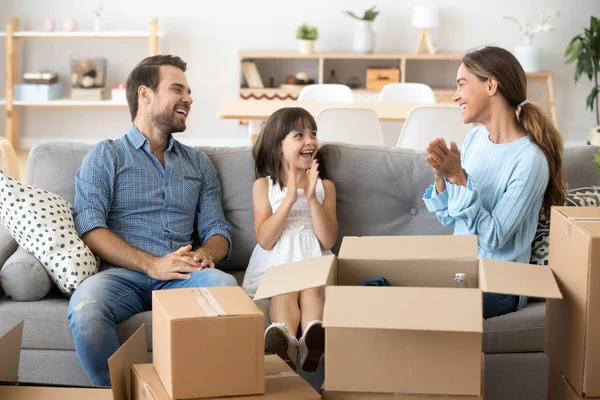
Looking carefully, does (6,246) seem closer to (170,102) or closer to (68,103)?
(170,102)

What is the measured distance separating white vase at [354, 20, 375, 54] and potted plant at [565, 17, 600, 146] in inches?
60.0

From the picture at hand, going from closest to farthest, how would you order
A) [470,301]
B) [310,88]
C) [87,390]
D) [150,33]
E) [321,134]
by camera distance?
1. [470,301]
2. [87,390]
3. [321,134]
4. [310,88]
5. [150,33]

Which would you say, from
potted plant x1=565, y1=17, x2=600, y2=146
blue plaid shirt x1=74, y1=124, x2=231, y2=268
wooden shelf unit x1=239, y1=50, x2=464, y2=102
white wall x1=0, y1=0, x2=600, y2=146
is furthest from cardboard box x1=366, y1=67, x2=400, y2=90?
blue plaid shirt x1=74, y1=124, x2=231, y2=268

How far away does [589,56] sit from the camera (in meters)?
6.83

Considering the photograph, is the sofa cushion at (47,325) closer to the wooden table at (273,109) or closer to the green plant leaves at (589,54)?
the wooden table at (273,109)

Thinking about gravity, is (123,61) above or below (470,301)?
above

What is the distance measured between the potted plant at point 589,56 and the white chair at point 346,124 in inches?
117

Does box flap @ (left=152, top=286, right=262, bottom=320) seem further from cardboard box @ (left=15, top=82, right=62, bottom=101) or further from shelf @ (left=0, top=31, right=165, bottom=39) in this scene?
cardboard box @ (left=15, top=82, right=62, bottom=101)

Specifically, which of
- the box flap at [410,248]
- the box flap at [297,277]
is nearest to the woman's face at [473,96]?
the box flap at [410,248]

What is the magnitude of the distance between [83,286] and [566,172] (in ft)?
5.27

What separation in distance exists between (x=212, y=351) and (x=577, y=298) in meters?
0.74

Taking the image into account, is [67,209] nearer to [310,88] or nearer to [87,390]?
[87,390]

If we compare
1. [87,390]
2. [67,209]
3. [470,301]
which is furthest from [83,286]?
[470,301]

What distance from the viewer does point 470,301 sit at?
1.66 metres
